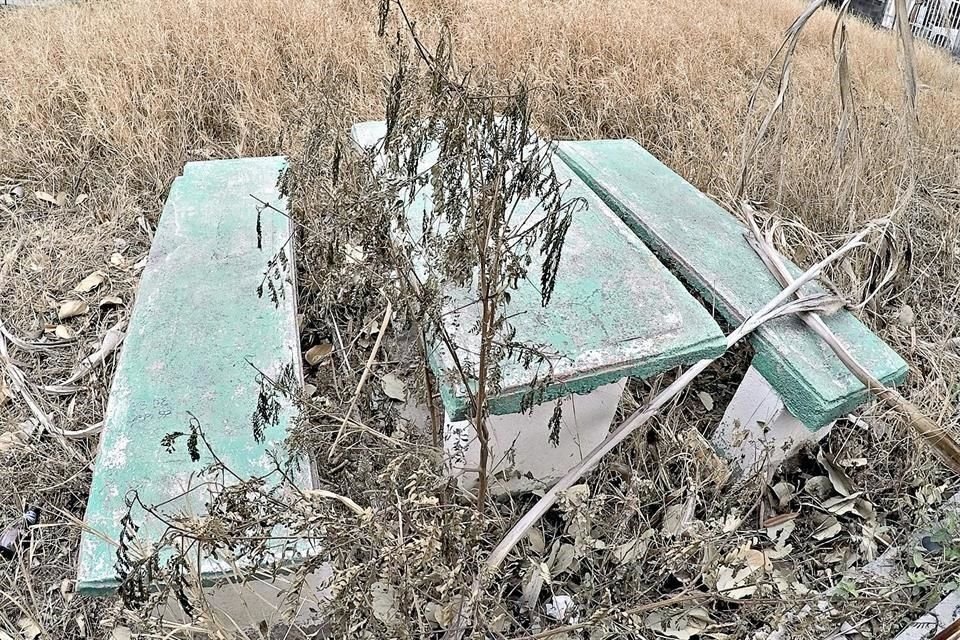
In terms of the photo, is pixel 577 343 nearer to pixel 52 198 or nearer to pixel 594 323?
pixel 594 323

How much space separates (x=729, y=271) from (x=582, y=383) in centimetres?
67

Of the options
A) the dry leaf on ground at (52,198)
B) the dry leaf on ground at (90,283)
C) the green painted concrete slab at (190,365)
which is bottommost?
the dry leaf on ground at (90,283)

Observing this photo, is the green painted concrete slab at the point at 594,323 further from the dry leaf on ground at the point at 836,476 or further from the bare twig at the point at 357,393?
the dry leaf on ground at the point at 836,476

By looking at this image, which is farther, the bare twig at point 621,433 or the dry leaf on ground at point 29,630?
the dry leaf on ground at point 29,630

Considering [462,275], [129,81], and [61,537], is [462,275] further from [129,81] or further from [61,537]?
[129,81]

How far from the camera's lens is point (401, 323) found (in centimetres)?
141

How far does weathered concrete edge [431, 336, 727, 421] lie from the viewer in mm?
1220

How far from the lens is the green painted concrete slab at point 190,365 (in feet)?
3.81

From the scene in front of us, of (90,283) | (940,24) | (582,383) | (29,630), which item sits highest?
(940,24)

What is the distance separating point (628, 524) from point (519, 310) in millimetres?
595

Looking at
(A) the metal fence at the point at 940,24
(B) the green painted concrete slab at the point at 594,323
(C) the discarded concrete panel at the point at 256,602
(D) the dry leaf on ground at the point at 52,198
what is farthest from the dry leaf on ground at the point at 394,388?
(A) the metal fence at the point at 940,24

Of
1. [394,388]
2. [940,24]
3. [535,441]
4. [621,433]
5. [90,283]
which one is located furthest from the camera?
[940,24]

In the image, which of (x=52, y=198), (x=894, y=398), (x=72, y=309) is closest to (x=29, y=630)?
(x=72, y=309)

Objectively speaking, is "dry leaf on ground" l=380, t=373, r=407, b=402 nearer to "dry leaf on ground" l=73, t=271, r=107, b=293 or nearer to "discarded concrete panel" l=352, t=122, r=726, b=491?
"discarded concrete panel" l=352, t=122, r=726, b=491
